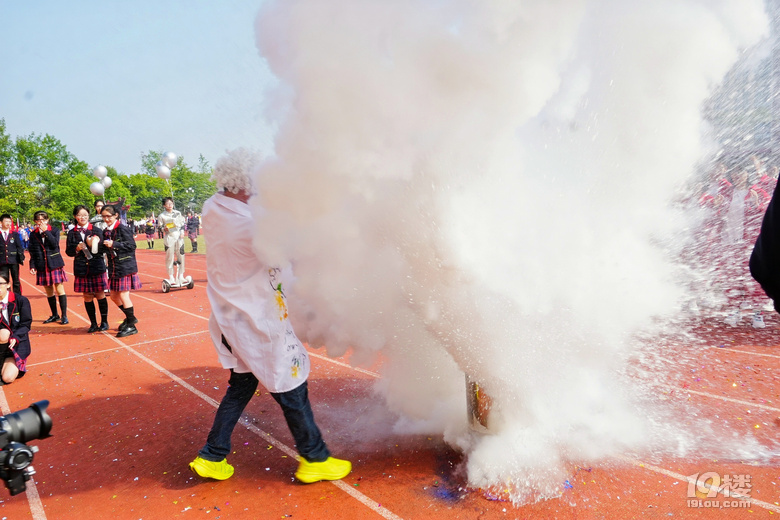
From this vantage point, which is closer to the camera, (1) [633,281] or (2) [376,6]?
(2) [376,6]

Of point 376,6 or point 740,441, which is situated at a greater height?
point 376,6

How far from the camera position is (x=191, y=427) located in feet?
12.3

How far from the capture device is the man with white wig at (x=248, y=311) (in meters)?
2.60

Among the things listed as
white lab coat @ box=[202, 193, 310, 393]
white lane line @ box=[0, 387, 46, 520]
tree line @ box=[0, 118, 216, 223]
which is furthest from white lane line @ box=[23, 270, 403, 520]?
tree line @ box=[0, 118, 216, 223]

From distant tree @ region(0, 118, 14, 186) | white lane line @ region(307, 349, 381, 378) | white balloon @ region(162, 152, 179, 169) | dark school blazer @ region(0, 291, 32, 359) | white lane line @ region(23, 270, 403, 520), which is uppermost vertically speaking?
distant tree @ region(0, 118, 14, 186)

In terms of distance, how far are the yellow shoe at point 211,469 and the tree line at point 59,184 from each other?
33348 millimetres

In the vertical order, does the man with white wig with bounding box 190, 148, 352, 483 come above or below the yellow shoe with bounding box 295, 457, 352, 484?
above

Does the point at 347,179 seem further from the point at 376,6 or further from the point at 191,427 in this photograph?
the point at 191,427

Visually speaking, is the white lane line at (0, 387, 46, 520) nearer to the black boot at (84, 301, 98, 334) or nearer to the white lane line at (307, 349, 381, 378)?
the white lane line at (307, 349, 381, 378)

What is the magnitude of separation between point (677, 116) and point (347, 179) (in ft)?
6.38

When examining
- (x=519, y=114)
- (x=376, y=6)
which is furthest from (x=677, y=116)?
(x=376, y=6)

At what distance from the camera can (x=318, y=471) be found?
283 centimetres

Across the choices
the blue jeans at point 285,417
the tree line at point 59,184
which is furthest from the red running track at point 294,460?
the tree line at point 59,184

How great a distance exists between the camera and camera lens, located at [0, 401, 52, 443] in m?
1.51
